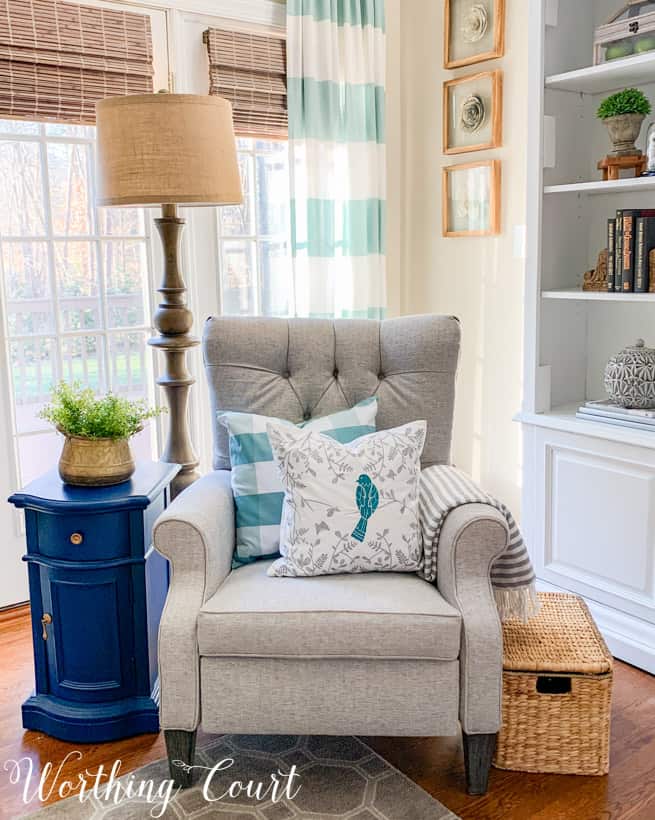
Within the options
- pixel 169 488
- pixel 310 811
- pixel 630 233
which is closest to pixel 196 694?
pixel 310 811

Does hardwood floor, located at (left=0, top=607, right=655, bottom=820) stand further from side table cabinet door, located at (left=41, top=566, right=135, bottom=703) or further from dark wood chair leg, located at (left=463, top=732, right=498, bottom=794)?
side table cabinet door, located at (left=41, top=566, right=135, bottom=703)

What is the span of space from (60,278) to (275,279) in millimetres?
875

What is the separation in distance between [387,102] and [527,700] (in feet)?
8.62

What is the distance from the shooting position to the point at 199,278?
331 centimetres

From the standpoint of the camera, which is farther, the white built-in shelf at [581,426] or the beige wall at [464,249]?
the beige wall at [464,249]

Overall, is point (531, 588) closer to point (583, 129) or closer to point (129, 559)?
point (129, 559)

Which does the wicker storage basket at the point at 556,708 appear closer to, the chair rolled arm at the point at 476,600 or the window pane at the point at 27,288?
the chair rolled arm at the point at 476,600

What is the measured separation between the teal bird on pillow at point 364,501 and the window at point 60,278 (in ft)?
4.68

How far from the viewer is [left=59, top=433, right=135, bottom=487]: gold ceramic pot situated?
2.22m

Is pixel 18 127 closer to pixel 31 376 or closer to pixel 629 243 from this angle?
pixel 31 376

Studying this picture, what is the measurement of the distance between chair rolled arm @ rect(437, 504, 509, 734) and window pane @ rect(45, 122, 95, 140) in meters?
1.90

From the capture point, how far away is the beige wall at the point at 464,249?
10.9ft

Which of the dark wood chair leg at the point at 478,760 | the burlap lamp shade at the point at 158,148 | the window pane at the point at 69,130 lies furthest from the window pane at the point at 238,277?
the dark wood chair leg at the point at 478,760

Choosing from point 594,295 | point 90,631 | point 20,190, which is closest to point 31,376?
point 20,190
